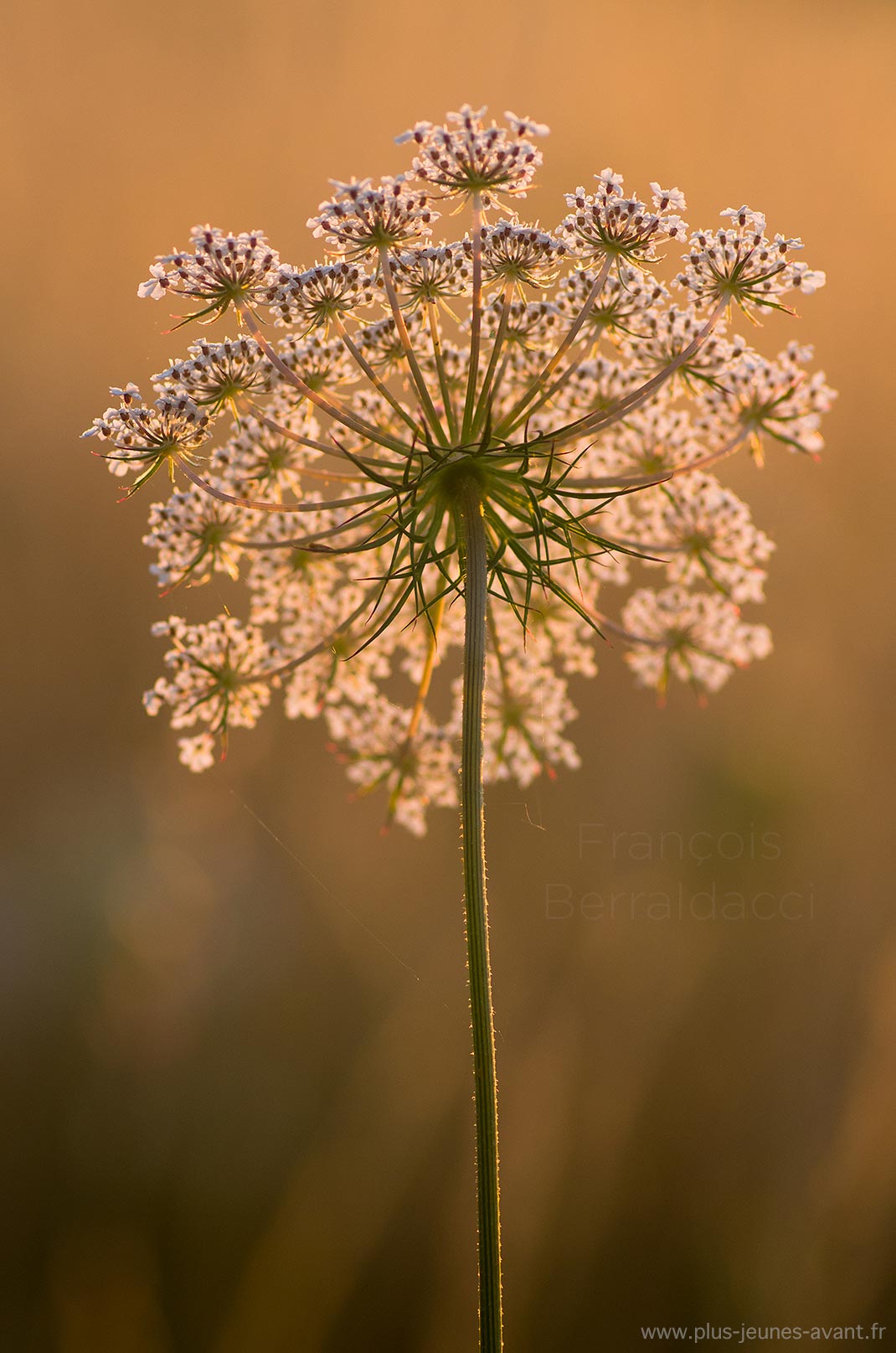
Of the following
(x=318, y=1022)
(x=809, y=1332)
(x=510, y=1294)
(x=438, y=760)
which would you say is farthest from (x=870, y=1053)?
(x=438, y=760)

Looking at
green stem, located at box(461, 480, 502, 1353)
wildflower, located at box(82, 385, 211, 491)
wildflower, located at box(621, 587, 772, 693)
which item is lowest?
green stem, located at box(461, 480, 502, 1353)

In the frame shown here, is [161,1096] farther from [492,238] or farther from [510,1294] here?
[492,238]

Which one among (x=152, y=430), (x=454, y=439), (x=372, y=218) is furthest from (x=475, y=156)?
(x=152, y=430)

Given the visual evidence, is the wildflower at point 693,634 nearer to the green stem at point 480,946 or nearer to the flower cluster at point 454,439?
the flower cluster at point 454,439

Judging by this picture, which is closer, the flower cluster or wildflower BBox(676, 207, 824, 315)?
the flower cluster

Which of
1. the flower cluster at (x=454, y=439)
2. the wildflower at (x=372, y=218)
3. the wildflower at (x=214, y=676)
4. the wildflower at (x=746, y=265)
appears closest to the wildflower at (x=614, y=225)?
the flower cluster at (x=454, y=439)

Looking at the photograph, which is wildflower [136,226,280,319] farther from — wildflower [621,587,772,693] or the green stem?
wildflower [621,587,772,693]

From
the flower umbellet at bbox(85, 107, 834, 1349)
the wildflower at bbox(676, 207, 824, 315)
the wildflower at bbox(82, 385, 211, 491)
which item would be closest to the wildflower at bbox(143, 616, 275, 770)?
the flower umbellet at bbox(85, 107, 834, 1349)
